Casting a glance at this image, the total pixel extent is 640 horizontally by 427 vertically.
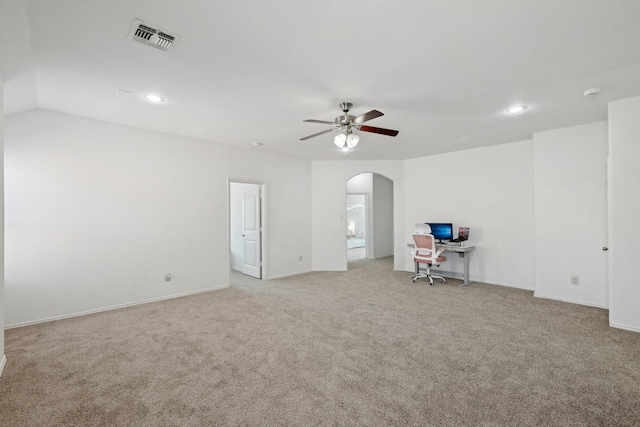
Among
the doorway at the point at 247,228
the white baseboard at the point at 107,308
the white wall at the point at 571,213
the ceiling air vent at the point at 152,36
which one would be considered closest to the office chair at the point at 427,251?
the white wall at the point at 571,213

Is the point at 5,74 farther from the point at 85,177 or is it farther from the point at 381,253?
the point at 381,253

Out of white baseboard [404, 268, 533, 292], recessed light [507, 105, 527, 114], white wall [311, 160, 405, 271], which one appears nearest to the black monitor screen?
white baseboard [404, 268, 533, 292]

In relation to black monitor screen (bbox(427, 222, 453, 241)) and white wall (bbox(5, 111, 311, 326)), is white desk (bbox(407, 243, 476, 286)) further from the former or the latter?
white wall (bbox(5, 111, 311, 326))

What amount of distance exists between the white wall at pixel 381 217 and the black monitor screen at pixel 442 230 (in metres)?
2.87

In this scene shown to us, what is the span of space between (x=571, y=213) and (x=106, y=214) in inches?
268

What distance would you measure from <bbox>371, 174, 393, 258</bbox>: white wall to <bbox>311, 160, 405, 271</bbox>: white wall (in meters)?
1.94

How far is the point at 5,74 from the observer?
2455mm

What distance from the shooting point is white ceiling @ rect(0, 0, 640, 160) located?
1.76m

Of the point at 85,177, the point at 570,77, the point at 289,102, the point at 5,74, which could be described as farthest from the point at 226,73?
the point at 570,77

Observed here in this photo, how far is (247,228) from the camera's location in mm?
6207

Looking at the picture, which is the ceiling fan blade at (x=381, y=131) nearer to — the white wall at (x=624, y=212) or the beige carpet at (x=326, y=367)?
the beige carpet at (x=326, y=367)

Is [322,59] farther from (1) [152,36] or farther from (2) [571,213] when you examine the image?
(2) [571,213]

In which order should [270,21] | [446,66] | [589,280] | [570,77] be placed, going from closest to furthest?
1. [270,21]
2. [446,66]
3. [570,77]
4. [589,280]

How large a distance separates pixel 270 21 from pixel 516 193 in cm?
513
